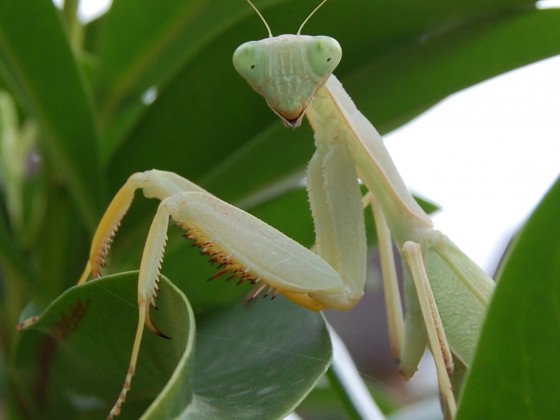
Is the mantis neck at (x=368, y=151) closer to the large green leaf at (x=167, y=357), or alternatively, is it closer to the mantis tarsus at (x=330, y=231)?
the mantis tarsus at (x=330, y=231)

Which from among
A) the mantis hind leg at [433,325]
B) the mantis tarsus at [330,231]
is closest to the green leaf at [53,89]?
the mantis tarsus at [330,231]

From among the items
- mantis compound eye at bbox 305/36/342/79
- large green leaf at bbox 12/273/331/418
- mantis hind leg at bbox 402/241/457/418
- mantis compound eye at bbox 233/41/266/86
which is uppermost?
mantis compound eye at bbox 233/41/266/86

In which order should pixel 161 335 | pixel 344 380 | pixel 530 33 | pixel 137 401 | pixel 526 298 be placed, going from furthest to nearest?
1. pixel 530 33
2. pixel 344 380
3. pixel 137 401
4. pixel 161 335
5. pixel 526 298

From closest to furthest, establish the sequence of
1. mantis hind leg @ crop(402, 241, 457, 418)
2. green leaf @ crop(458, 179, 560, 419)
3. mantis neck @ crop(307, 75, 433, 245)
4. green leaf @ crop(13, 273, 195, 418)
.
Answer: green leaf @ crop(458, 179, 560, 419)
green leaf @ crop(13, 273, 195, 418)
mantis hind leg @ crop(402, 241, 457, 418)
mantis neck @ crop(307, 75, 433, 245)

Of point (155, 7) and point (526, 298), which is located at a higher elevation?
point (155, 7)

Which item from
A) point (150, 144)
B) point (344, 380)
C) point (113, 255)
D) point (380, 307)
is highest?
point (150, 144)

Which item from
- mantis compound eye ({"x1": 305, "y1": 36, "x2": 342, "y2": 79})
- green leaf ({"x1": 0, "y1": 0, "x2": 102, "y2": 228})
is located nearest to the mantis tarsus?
mantis compound eye ({"x1": 305, "y1": 36, "x2": 342, "y2": 79})

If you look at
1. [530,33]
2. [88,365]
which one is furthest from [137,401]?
[530,33]

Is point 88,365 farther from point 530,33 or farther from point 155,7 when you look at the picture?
point 530,33

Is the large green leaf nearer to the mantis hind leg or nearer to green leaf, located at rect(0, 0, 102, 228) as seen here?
the mantis hind leg
